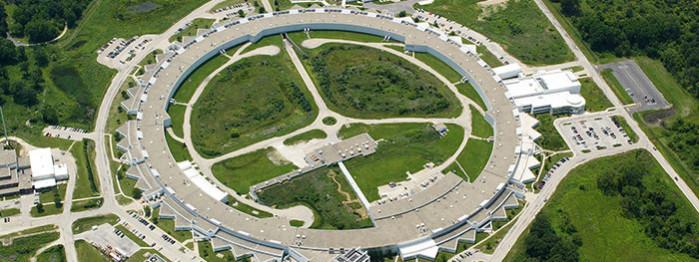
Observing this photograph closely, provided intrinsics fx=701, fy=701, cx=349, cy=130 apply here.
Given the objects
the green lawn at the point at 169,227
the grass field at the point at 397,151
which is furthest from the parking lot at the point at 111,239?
the grass field at the point at 397,151

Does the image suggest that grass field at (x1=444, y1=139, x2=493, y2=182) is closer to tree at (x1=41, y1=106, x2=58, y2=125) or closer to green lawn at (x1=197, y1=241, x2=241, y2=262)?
green lawn at (x1=197, y1=241, x2=241, y2=262)

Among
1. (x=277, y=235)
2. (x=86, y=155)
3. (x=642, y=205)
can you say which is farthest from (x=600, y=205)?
(x=86, y=155)

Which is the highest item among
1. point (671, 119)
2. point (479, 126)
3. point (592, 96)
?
point (479, 126)

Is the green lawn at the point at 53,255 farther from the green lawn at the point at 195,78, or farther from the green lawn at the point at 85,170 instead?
the green lawn at the point at 195,78

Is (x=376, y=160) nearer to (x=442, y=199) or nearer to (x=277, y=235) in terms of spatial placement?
(x=442, y=199)

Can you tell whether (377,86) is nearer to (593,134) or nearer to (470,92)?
(470,92)

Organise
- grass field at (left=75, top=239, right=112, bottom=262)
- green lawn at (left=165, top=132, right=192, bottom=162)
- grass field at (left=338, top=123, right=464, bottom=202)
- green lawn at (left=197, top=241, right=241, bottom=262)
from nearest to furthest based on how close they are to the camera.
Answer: grass field at (left=75, top=239, right=112, bottom=262) → green lawn at (left=197, top=241, right=241, bottom=262) → grass field at (left=338, top=123, right=464, bottom=202) → green lawn at (left=165, top=132, right=192, bottom=162)

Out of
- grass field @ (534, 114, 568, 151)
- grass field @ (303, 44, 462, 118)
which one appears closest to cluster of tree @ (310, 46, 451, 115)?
grass field @ (303, 44, 462, 118)

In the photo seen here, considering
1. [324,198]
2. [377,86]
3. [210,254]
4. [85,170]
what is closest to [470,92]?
[377,86]
